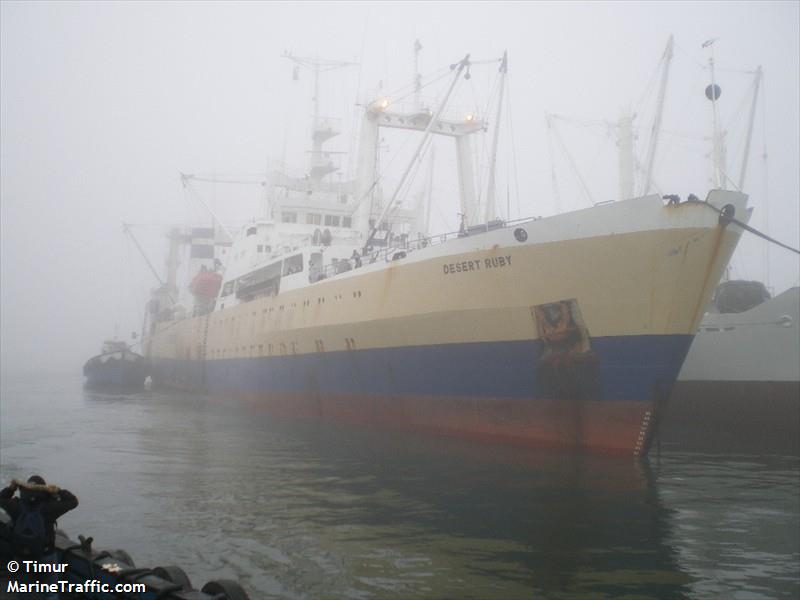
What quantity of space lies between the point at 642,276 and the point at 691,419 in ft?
36.6

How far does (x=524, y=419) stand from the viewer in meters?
15.0

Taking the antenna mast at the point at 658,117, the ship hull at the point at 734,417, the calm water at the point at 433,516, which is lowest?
the calm water at the point at 433,516

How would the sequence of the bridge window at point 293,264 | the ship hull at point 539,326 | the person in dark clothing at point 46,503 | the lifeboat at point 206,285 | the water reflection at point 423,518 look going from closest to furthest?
the person in dark clothing at point 46,503 → the water reflection at point 423,518 → the ship hull at point 539,326 → the bridge window at point 293,264 → the lifeboat at point 206,285

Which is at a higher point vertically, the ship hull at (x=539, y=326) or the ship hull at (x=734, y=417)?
the ship hull at (x=539, y=326)

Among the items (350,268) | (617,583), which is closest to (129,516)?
(617,583)

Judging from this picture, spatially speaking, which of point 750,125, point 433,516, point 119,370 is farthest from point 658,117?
point 119,370

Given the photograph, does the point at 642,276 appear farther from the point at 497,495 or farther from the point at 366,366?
the point at 366,366

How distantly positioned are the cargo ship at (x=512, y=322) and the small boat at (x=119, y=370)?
27.5 metres

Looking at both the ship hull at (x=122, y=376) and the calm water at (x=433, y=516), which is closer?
the calm water at (x=433, y=516)

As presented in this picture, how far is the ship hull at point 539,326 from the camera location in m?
13.6

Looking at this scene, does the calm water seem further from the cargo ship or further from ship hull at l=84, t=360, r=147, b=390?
ship hull at l=84, t=360, r=147, b=390

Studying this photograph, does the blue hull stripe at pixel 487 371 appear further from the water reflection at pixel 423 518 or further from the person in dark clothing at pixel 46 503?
the person in dark clothing at pixel 46 503

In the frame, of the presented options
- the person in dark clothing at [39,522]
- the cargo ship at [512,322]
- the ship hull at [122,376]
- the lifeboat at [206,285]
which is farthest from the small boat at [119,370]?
the person in dark clothing at [39,522]

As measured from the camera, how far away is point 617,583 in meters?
7.00
